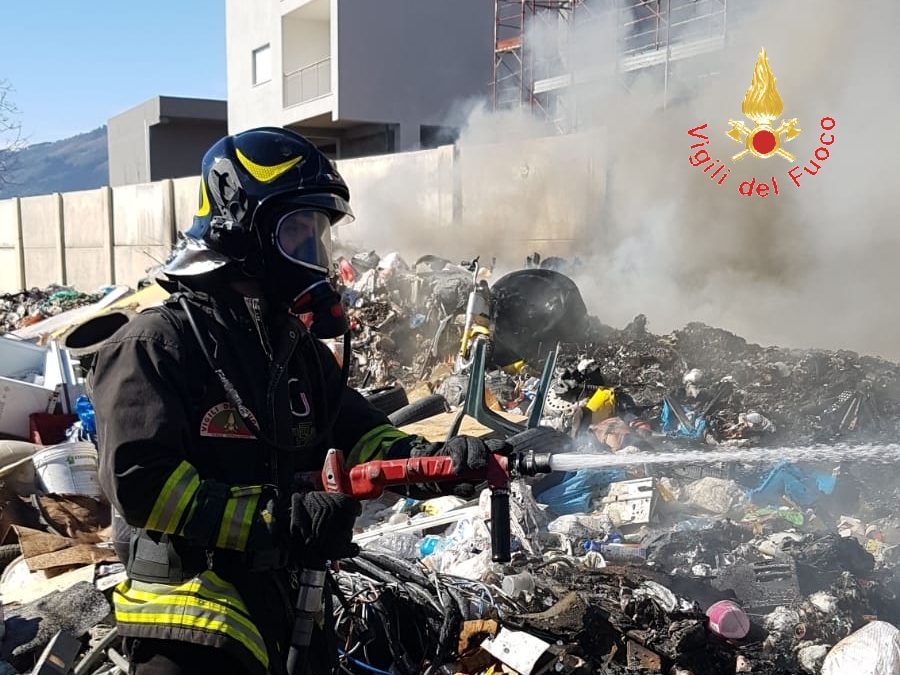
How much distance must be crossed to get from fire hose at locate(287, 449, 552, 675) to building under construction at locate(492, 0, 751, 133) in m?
14.7

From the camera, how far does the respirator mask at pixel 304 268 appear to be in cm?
206

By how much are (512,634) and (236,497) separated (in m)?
1.99

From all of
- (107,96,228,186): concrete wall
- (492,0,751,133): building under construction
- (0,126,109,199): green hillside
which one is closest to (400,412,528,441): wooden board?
(492,0,751,133): building under construction

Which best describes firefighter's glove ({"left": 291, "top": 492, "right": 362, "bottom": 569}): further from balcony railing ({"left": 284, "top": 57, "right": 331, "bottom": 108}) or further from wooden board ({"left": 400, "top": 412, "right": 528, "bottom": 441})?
balcony railing ({"left": 284, "top": 57, "right": 331, "bottom": 108})

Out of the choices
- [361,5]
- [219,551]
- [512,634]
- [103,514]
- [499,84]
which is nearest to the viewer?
[219,551]

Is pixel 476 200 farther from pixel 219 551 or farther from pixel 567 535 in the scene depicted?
pixel 219 551

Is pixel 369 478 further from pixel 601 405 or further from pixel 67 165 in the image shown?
pixel 67 165

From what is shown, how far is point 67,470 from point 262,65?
67.3 ft

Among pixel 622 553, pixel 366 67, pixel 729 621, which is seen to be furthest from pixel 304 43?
pixel 729 621

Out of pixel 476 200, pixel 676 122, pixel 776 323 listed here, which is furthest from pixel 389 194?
pixel 776 323

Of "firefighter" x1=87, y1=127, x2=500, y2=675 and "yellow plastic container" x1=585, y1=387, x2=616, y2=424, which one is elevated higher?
"firefighter" x1=87, y1=127, x2=500, y2=675

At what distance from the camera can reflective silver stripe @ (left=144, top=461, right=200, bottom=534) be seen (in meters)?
1.75

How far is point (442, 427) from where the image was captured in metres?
6.95

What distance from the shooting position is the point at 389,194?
13461 millimetres
